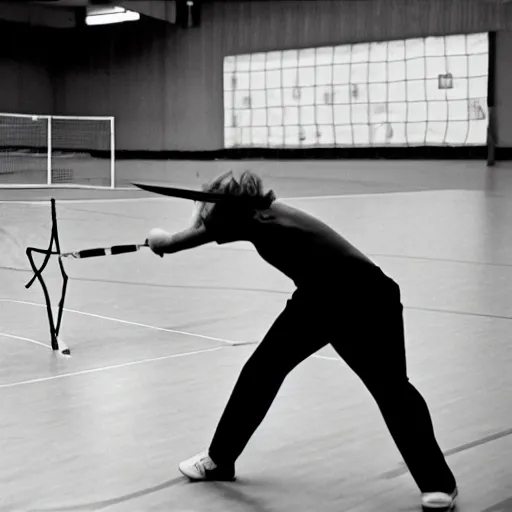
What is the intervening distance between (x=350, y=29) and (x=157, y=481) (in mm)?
23575

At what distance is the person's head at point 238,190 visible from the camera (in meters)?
3.39

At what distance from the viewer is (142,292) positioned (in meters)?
8.73

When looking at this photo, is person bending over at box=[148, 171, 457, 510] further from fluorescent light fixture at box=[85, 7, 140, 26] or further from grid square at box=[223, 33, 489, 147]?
fluorescent light fixture at box=[85, 7, 140, 26]

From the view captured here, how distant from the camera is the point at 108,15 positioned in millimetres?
31953

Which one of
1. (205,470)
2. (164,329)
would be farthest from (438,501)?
(164,329)

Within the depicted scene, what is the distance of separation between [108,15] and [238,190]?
98.0 feet

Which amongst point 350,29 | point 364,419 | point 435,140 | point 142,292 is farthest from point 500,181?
point 364,419

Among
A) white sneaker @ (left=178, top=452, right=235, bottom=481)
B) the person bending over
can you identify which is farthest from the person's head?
white sneaker @ (left=178, top=452, right=235, bottom=481)

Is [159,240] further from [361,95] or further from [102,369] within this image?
[361,95]

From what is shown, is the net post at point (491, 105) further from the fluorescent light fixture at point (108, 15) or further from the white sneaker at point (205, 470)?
the white sneaker at point (205, 470)

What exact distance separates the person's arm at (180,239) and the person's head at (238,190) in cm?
5

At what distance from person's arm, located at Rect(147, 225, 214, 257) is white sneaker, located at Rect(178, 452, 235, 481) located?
78cm

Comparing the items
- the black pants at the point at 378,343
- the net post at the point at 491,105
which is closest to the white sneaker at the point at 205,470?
the black pants at the point at 378,343

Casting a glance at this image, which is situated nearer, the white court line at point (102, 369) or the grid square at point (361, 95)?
the white court line at point (102, 369)
